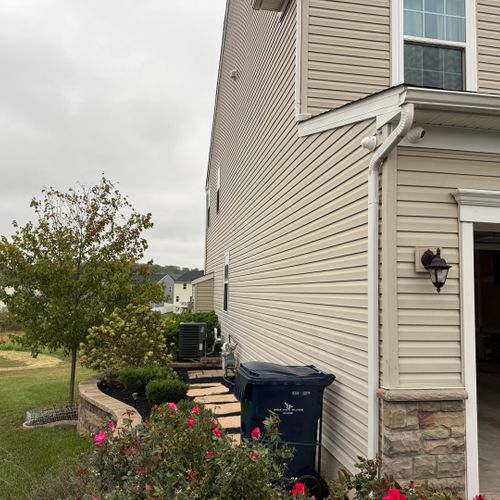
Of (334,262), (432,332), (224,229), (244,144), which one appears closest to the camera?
(432,332)

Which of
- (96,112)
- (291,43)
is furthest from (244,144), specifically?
(96,112)

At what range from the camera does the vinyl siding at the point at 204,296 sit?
16.9 m

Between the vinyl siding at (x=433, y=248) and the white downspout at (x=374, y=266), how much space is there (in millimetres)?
182

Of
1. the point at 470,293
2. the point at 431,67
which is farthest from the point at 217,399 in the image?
the point at 431,67

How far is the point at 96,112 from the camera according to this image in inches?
819

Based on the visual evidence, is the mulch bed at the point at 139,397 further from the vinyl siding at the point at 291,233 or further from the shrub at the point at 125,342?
the vinyl siding at the point at 291,233

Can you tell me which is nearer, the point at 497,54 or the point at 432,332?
the point at 432,332

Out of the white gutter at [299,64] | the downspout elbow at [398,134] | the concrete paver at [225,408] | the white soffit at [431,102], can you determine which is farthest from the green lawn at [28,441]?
the white gutter at [299,64]

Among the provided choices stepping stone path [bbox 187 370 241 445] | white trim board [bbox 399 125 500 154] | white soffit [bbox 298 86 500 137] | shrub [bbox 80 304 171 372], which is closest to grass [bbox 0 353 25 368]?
stepping stone path [bbox 187 370 241 445]

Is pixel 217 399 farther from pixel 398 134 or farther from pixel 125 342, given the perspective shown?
pixel 398 134

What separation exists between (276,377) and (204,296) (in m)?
12.8

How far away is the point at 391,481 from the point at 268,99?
6864mm

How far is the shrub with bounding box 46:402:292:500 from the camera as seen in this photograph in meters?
2.68

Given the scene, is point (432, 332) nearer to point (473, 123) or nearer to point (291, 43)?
point (473, 123)
